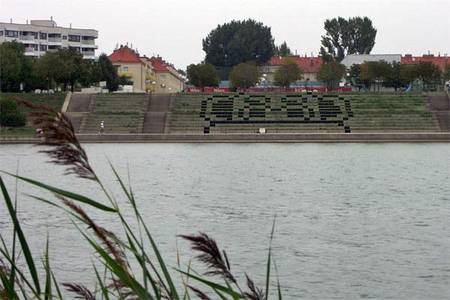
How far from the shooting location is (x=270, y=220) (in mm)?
20359

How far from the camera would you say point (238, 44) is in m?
112

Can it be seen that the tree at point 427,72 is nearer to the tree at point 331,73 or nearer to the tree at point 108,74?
the tree at point 331,73

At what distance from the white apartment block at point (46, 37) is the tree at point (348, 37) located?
26.5 metres

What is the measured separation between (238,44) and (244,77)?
24817 millimetres

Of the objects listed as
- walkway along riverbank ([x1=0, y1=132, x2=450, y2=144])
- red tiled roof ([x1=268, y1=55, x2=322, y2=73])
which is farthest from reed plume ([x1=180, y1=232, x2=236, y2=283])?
red tiled roof ([x1=268, y1=55, x2=322, y2=73])

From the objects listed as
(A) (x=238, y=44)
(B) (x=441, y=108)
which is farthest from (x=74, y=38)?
(B) (x=441, y=108)

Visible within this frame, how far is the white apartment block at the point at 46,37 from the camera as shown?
10512 cm

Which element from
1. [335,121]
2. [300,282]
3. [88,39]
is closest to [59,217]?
[300,282]

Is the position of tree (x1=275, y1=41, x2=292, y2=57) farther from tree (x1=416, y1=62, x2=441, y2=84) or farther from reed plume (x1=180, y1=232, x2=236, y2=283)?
reed plume (x1=180, y1=232, x2=236, y2=283)

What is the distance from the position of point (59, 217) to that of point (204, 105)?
47.2 meters

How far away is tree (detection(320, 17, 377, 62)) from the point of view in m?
119

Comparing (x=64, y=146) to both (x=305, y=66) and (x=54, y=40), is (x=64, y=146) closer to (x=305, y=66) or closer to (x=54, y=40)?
Answer: (x=54, y=40)

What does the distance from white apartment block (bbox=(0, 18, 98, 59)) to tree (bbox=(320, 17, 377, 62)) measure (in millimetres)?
26499

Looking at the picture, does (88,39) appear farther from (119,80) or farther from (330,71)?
(330,71)
